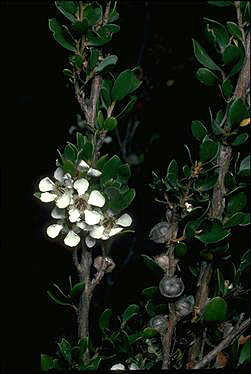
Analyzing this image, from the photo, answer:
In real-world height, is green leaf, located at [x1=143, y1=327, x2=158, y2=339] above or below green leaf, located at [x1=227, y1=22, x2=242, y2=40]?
below

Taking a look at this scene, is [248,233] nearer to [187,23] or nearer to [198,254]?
[198,254]

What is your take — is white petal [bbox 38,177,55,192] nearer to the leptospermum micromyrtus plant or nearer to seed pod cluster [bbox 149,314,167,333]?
the leptospermum micromyrtus plant

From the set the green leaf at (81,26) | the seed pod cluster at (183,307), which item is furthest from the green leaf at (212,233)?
the green leaf at (81,26)

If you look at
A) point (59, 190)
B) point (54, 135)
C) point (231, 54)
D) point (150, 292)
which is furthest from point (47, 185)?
point (54, 135)

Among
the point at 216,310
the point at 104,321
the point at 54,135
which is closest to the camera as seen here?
the point at 216,310

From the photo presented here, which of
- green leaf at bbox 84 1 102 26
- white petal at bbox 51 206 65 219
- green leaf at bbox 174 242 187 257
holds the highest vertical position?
green leaf at bbox 84 1 102 26

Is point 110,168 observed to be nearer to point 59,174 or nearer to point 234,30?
point 59,174

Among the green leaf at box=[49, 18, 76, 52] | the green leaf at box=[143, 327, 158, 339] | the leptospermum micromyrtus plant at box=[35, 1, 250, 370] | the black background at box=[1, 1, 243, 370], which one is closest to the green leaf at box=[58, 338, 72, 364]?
the leptospermum micromyrtus plant at box=[35, 1, 250, 370]

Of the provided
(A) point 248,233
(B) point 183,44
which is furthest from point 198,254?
(B) point 183,44
